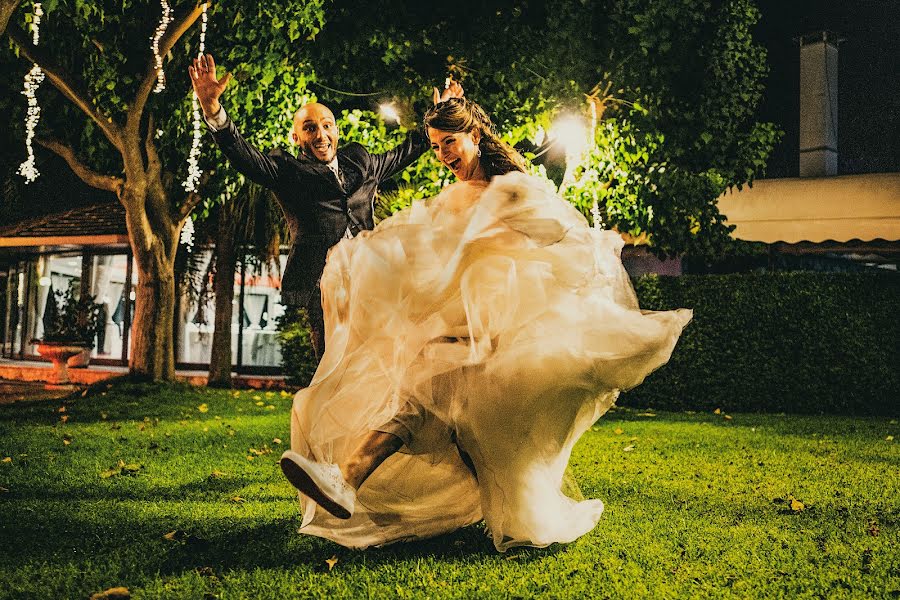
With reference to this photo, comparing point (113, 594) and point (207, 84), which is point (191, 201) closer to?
point (207, 84)

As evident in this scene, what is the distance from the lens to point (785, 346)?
13.3 meters

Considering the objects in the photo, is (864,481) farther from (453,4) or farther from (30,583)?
(453,4)

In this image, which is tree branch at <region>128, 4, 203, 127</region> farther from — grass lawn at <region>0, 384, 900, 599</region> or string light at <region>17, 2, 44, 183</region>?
grass lawn at <region>0, 384, 900, 599</region>

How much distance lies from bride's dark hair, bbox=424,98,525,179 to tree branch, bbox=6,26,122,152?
9175 mm

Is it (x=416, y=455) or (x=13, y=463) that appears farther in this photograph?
(x=13, y=463)

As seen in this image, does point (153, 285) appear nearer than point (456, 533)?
No

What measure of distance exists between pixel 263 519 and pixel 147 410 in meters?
7.37

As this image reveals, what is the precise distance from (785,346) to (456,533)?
10.1 m

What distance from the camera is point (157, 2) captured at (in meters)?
12.9

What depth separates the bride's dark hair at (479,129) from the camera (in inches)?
175

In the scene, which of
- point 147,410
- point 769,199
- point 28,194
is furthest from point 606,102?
point 28,194

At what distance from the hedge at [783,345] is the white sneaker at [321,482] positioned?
1079 centimetres

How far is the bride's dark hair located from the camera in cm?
443

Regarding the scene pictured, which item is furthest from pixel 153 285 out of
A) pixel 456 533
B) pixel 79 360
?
pixel 456 533
